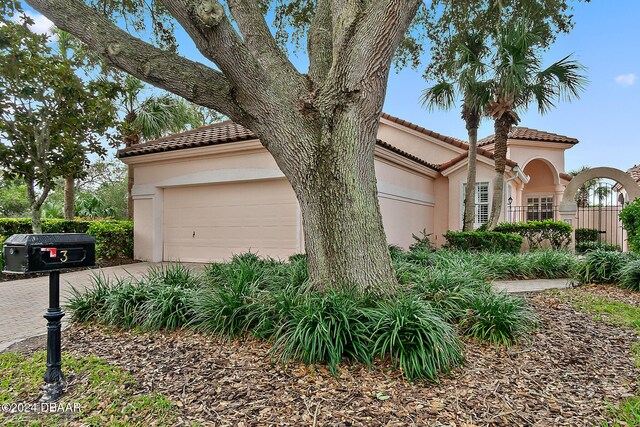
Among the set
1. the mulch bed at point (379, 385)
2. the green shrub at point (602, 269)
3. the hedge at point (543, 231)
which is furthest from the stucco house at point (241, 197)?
the mulch bed at point (379, 385)

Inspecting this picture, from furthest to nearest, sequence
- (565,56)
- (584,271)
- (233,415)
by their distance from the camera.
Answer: (565,56) < (584,271) < (233,415)

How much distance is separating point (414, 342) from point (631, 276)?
5774mm

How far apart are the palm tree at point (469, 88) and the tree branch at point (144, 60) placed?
8.27 meters

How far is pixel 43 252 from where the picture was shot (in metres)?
2.80

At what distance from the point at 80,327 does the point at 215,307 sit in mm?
1995

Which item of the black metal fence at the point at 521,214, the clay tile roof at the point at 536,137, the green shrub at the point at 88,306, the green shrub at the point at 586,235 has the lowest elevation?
the green shrub at the point at 88,306

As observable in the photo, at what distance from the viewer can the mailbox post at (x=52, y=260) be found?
2779 mm

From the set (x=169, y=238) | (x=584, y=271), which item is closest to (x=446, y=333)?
(x=584, y=271)

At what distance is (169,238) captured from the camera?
1133cm

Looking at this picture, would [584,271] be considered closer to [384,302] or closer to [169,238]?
[384,302]

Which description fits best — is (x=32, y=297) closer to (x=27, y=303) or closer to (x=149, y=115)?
(x=27, y=303)

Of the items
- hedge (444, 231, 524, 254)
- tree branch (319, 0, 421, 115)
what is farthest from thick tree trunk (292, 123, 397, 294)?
hedge (444, 231, 524, 254)

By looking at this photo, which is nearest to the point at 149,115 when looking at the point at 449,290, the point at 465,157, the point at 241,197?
the point at 241,197

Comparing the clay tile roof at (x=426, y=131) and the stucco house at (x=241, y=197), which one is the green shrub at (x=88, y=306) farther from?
the clay tile roof at (x=426, y=131)
